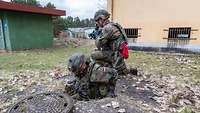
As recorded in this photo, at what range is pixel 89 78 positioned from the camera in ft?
8.83

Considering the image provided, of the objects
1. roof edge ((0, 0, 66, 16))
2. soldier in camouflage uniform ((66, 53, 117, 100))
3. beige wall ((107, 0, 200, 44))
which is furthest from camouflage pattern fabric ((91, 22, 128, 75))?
roof edge ((0, 0, 66, 16))

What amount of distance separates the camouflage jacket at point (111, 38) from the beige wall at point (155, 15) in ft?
17.7

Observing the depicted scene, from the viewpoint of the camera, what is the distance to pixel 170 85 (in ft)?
13.4

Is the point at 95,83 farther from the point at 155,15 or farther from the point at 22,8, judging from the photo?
the point at 22,8

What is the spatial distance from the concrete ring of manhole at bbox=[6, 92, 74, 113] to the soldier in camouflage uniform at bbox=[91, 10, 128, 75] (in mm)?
1824

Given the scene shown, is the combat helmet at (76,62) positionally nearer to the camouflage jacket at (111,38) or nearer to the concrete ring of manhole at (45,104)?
the concrete ring of manhole at (45,104)

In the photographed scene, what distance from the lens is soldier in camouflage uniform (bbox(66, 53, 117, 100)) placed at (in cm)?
258

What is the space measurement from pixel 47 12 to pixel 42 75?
844cm

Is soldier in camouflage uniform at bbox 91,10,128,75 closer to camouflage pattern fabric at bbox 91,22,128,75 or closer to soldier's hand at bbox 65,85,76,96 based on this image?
camouflage pattern fabric at bbox 91,22,128,75

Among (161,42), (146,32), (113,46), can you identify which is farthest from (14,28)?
(113,46)

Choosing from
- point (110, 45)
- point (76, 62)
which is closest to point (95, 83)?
point (76, 62)

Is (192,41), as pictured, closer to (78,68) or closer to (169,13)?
(169,13)

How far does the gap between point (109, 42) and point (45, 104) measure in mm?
2214

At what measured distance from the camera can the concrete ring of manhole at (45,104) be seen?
7.06ft
